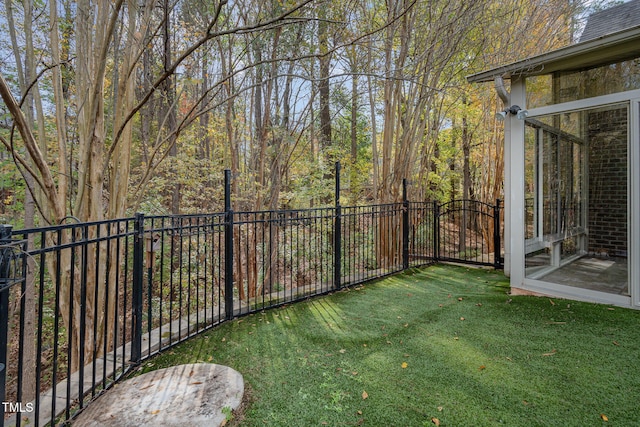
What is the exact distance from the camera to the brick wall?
3.48 meters

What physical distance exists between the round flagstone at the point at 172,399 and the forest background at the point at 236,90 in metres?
1.47

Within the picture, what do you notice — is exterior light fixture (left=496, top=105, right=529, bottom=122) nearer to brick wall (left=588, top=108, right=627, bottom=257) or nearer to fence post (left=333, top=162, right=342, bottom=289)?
brick wall (left=588, top=108, right=627, bottom=257)

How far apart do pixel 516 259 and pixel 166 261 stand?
667 cm

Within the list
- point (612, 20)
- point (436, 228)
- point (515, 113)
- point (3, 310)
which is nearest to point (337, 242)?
point (436, 228)

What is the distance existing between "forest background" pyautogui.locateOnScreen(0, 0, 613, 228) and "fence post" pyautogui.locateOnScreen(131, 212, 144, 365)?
71cm

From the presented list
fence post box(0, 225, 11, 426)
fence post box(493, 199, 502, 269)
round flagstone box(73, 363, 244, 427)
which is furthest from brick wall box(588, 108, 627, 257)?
fence post box(0, 225, 11, 426)

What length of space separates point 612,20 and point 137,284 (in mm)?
8713

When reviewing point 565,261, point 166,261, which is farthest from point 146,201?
point 565,261

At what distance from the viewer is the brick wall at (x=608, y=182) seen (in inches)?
137

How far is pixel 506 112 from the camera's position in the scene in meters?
4.11

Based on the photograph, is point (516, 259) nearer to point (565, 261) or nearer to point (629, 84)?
point (565, 261)

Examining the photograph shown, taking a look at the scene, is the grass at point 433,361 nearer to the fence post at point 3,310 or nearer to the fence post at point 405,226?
the fence post at point 3,310

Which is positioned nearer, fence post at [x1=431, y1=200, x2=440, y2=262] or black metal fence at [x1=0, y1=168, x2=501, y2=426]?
black metal fence at [x1=0, y1=168, x2=501, y2=426]

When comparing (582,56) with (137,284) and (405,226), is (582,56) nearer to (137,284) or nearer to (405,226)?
(405,226)
